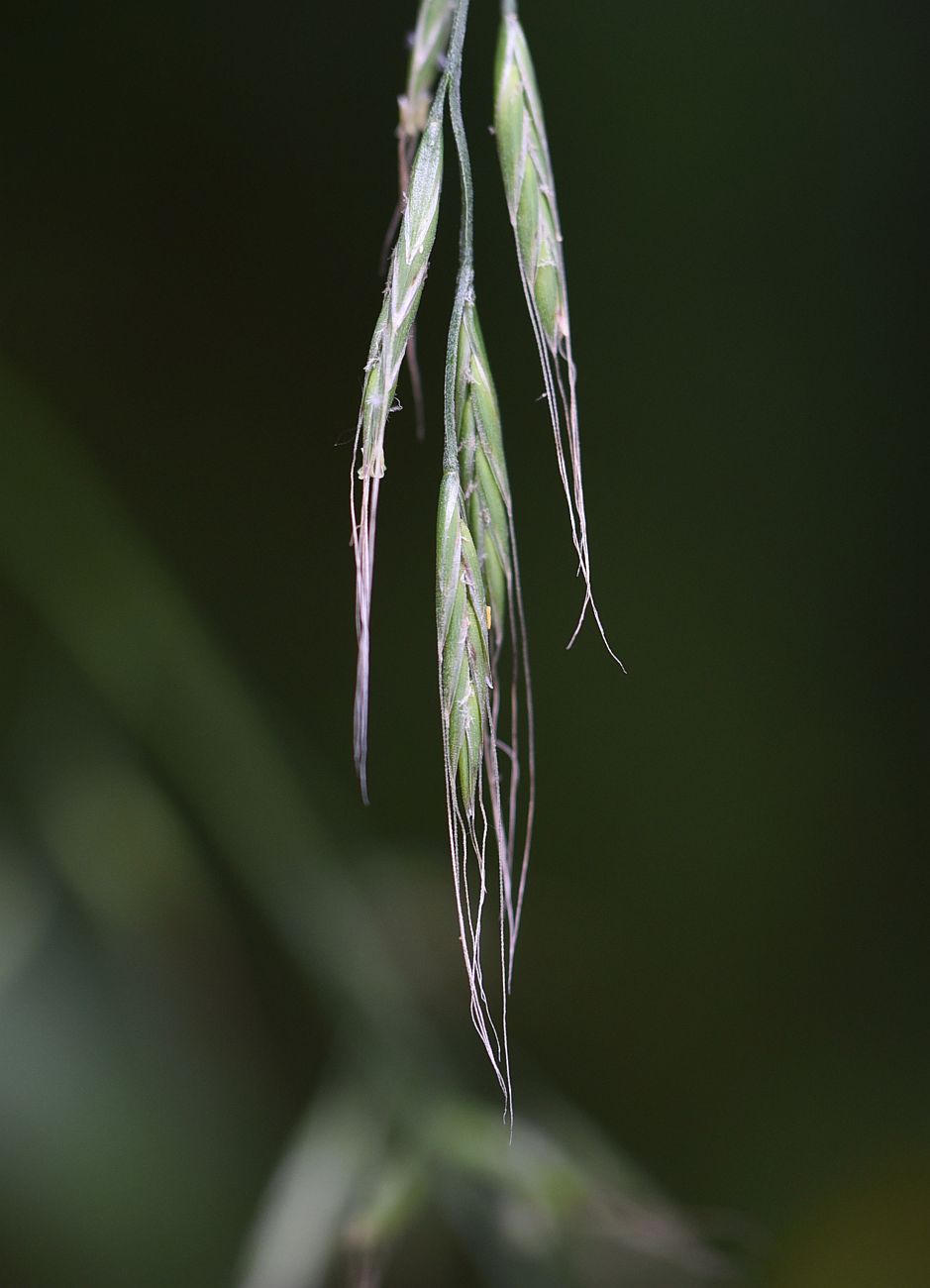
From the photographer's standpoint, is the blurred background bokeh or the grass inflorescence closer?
the grass inflorescence

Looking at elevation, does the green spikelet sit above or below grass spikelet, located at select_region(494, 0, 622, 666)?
below

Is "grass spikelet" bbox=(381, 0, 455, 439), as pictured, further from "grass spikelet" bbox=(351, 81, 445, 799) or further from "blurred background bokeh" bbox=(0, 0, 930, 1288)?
"blurred background bokeh" bbox=(0, 0, 930, 1288)

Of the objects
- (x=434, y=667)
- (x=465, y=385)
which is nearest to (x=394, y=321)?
(x=465, y=385)

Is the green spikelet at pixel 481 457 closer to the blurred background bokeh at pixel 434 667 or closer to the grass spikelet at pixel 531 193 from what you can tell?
the grass spikelet at pixel 531 193

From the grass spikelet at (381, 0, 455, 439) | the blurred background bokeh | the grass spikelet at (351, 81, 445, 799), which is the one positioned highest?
the grass spikelet at (381, 0, 455, 439)

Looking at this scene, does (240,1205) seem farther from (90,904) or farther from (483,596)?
(483,596)

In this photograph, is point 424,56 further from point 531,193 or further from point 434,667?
point 434,667

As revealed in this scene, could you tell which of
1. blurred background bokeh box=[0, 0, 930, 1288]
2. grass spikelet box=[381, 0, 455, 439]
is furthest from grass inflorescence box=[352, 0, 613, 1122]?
blurred background bokeh box=[0, 0, 930, 1288]

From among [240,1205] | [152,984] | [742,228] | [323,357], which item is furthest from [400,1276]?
[742,228]
